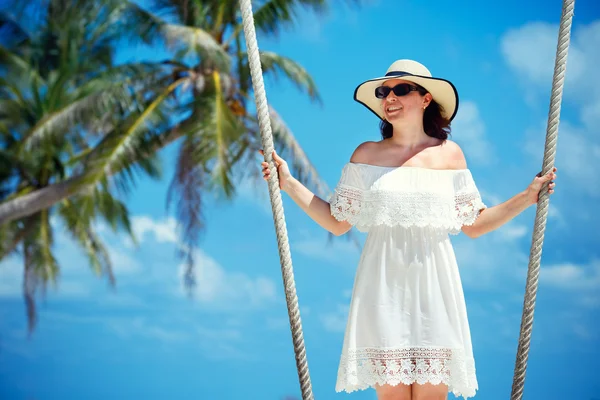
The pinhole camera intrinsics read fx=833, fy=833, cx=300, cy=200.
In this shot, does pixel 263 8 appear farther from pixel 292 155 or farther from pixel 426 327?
pixel 426 327

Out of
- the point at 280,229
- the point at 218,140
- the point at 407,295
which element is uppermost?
the point at 218,140

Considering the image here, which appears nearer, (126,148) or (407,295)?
(407,295)

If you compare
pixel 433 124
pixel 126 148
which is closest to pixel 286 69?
pixel 126 148

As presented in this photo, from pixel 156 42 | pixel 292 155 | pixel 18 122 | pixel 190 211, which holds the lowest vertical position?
pixel 190 211

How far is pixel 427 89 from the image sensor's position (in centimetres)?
283

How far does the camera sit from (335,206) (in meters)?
2.80

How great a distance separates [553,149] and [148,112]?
29.0ft

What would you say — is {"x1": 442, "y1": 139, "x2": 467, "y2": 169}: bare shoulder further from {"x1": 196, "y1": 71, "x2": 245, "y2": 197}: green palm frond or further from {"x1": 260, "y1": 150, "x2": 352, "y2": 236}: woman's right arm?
{"x1": 196, "y1": 71, "x2": 245, "y2": 197}: green palm frond

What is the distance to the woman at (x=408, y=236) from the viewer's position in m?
2.64

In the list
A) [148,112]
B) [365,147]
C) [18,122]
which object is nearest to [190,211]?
[148,112]

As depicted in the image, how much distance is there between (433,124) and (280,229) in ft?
2.24

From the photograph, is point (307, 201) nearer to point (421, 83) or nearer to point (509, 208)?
point (421, 83)

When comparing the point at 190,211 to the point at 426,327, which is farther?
the point at 190,211

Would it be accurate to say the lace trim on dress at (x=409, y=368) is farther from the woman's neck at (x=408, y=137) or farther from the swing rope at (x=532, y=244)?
the woman's neck at (x=408, y=137)
